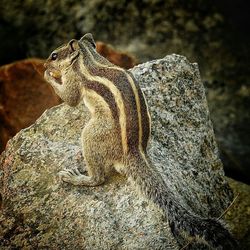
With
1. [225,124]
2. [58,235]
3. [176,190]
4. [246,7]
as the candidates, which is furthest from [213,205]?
[246,7]

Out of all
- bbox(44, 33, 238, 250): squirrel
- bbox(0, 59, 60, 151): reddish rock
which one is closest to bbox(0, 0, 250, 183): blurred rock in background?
bbox(0, 59, 60, 151): reddish rock

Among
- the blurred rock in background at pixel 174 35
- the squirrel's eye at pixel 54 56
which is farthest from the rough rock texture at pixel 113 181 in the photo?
the blurred rock in background at pixel 174 35

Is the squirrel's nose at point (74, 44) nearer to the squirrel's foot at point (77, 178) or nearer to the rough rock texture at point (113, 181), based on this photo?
the rough rock texture at point (113, 181)

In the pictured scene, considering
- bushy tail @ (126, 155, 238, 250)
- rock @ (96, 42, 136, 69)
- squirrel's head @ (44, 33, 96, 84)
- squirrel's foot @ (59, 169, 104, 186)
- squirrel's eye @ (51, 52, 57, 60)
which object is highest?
squirrel's eye @ (51, 52, 57, 60)

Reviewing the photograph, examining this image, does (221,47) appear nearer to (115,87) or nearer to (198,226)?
(115,87)

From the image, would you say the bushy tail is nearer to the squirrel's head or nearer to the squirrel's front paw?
the squirrel's front paw
